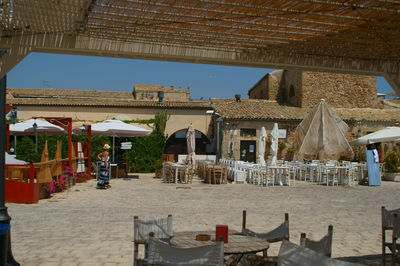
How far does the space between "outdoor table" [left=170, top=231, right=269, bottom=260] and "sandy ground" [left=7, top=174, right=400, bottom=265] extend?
1345 millimetres

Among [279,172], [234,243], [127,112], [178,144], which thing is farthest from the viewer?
[178,144]

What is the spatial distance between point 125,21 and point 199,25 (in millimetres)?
634

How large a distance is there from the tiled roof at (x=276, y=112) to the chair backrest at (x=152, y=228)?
18.4 meters

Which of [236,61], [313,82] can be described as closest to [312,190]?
[236,61]

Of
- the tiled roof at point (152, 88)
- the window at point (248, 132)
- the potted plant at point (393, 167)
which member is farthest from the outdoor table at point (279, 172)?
the tiled roof at point (152, 88)

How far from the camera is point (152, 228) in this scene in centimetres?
443

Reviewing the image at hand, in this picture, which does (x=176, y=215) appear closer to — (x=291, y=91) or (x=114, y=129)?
(x=114, y=129)

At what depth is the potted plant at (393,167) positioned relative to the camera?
18078 millimetres

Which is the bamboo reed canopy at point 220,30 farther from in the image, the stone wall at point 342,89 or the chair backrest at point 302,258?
the stone wall at point 342,89

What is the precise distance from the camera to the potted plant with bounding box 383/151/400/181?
18078mm

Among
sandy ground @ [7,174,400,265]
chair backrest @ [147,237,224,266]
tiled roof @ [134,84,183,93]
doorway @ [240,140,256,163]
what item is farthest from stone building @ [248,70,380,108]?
chair backrest @ [147,237,224,266]

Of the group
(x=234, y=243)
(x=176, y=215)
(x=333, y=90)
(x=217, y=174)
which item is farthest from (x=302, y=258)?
(x=333, y=90)

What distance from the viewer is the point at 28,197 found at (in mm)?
10094

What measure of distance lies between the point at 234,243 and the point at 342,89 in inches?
1042
